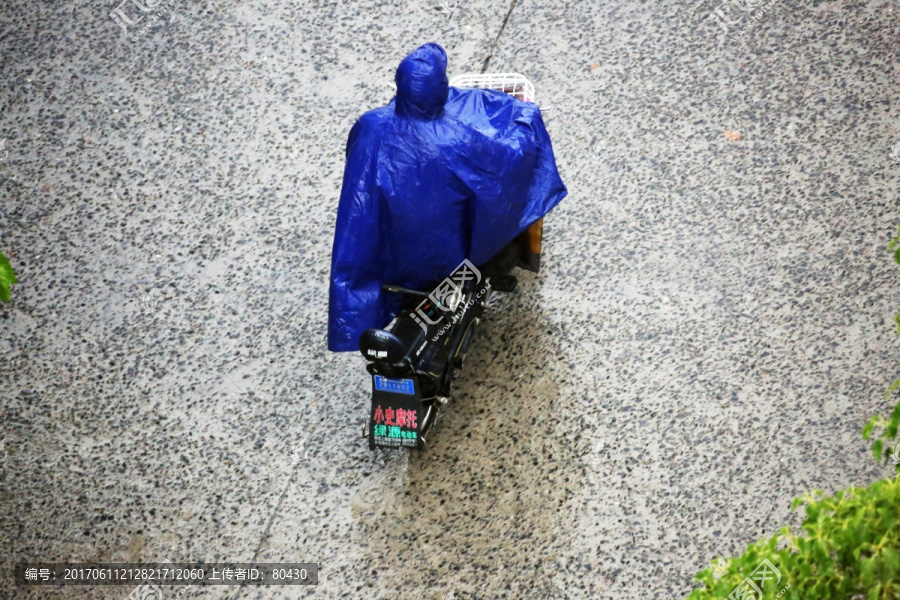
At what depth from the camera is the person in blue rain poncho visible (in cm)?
370

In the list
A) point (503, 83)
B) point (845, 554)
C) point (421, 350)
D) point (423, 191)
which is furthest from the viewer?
point (503, 83)

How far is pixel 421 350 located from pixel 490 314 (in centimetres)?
88

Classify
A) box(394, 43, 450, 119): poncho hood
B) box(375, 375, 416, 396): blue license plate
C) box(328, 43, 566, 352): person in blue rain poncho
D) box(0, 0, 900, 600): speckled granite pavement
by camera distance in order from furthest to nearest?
box(0, 0, 900, 600): speckled granite pavement, box(375, 375, 416, 396): blue license plate, box(328, 43, 566, 352): person in blue rain poncho, box(394, 43, 450, 119): poncho hood

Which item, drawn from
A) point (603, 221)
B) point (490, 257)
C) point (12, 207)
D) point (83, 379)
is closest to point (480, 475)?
point (490, 257)

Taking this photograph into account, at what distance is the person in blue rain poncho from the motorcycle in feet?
0.30

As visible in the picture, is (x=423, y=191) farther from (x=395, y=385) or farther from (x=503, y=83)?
(x=503, y=83)

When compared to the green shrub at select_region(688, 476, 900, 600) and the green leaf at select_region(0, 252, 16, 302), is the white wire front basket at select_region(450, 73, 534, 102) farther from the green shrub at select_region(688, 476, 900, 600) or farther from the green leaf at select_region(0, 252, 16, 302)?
the green shrub at select_region(688, 476, 900, 600)

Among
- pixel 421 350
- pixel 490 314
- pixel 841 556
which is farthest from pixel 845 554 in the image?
pixel 490 314

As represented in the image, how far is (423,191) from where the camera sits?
12.2ft

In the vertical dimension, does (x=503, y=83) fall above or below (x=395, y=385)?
above

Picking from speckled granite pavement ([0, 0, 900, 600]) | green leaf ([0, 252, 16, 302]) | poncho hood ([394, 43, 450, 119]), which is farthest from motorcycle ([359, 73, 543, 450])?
green leaf ([0, 252, 16, 302])

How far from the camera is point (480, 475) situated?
13.7 ft

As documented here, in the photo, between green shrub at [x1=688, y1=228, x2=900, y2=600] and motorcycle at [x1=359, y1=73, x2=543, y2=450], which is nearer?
green shrub at [x1=688, y1=228, x2=900, y2=600]

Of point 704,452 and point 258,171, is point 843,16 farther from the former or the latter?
point 258,171
